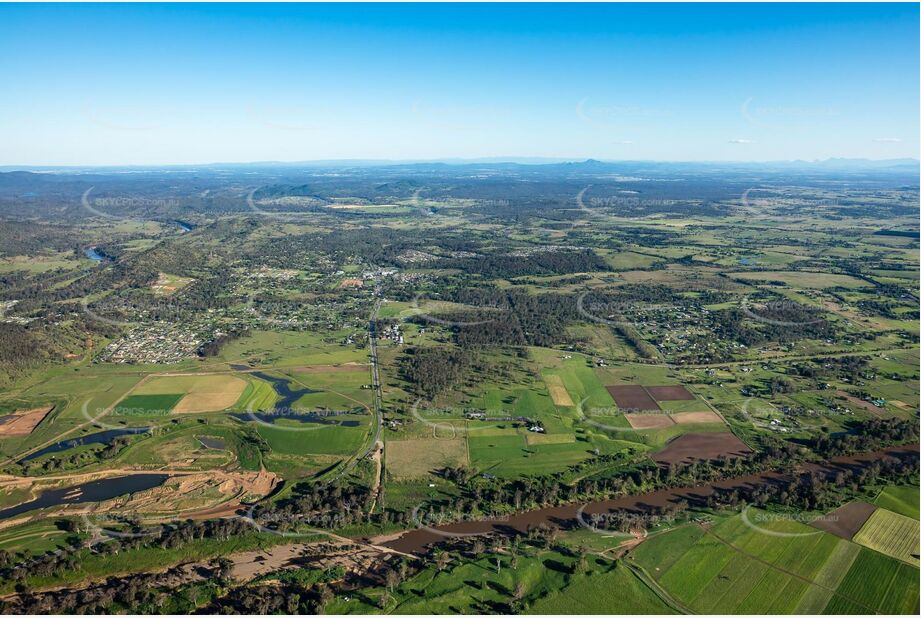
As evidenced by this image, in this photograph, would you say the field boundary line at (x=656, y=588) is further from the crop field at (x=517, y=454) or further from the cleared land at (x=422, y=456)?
the cleared land at (x=422, y=456)

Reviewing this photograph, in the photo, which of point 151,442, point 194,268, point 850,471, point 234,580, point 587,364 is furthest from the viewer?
point 194,268

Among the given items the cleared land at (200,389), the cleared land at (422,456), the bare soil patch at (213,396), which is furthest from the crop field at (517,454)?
the cleared land at (200,389)

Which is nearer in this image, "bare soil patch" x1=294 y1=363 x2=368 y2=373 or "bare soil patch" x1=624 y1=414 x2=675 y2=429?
"bare soil patch" x1=624 y1=414 x2=675 y2=429

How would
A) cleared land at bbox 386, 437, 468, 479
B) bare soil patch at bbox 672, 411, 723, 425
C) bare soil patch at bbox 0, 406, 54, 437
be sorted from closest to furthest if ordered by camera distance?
1. cleared land at bbox 386, 437, 468, 479
2. bare soil patch at bbox 0, 406, 54, 437
3. bare soil patch at bbox 672, 411, 723, 425

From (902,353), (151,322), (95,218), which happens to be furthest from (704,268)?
(95,218)

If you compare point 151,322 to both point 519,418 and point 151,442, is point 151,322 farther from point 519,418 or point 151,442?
point 519,418

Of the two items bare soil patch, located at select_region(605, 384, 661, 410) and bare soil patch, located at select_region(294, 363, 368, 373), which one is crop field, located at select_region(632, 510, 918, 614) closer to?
bare soil patch, located at select_region(605, 384, 661, 410)

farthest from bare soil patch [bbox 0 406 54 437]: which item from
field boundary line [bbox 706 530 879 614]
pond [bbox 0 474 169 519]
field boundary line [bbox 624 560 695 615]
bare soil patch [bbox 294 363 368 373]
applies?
field boundary line [bbox 706 530 879 614]
